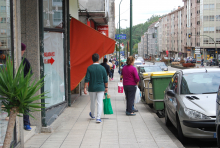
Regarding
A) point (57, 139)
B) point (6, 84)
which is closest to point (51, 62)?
point (57, 139)

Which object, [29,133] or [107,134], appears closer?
[29,133]

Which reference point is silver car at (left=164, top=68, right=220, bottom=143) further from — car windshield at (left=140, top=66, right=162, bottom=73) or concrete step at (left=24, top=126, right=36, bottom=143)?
car windshield at (left=140, top=66, right=162, bottom=73)

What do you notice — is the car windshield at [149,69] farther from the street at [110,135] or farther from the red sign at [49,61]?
the red sign at [49,61]

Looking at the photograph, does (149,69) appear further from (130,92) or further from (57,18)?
(57,18)

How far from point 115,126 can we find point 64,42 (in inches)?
153

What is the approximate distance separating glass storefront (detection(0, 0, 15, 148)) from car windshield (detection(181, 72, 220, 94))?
4.09 meters

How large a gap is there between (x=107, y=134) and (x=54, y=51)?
3.88 meters

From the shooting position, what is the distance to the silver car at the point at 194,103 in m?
5.80

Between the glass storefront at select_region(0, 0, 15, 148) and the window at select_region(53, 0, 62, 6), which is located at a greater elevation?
the window at select_region(53, 0, 62, 6)

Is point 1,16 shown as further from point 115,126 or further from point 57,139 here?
point 115,126

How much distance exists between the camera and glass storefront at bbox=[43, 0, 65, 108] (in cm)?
901

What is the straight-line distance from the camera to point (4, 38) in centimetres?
461

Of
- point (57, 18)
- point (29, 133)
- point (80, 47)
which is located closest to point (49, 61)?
point (57, 18)

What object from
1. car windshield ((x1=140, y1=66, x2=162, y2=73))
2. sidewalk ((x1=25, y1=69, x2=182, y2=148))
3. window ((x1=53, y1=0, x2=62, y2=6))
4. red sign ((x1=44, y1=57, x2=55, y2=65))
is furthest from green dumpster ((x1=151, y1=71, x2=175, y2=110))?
car windshield ((x1=140, y1=66, x2=162, y2=73))
